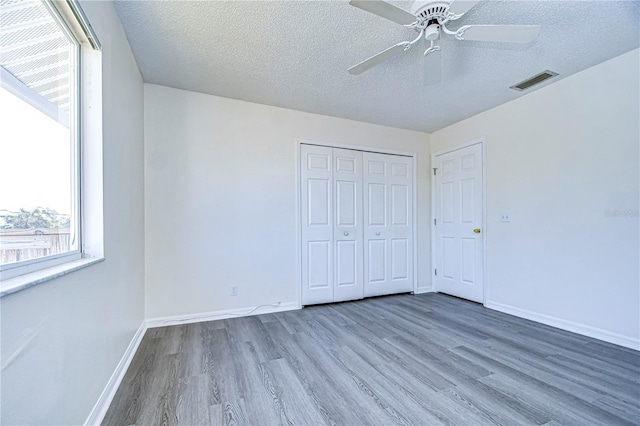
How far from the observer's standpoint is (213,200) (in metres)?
3.03

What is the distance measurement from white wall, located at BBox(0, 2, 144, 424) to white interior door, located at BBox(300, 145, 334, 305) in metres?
1.74

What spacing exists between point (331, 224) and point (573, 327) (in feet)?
8.67

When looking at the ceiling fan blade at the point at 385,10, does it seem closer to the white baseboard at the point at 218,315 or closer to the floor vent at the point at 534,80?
the floor vent at the point at 534,80

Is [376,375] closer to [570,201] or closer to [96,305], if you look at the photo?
[96,305]

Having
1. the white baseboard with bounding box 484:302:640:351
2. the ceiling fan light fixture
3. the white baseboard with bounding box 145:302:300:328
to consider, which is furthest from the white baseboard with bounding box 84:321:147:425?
the white baseboard with bounding box 484:302:640:351

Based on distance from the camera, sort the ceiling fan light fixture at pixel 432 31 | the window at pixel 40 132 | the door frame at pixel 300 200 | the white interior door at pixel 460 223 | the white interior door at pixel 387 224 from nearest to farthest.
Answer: the window at pixel 40 132, the ceiling fan light fixture at pixel 432 31, the door frame at pixel 300 200, the white interior door at pixel 460 223, the white interior door at pixel 387 224

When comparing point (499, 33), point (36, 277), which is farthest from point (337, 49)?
point (36, 277)

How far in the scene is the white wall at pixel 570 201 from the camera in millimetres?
2291

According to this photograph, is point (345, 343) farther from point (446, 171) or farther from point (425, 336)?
point (446, 171)

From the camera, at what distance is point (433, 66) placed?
2.01 m

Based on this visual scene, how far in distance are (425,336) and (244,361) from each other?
162 centimetres

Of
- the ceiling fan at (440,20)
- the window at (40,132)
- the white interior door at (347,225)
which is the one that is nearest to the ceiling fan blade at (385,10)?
the ceiling fan at (440,20)

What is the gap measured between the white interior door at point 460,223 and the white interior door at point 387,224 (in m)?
0.44

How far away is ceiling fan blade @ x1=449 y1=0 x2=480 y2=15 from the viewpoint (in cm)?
145
